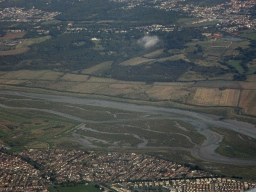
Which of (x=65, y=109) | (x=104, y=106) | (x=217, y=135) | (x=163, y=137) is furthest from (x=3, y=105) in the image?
(x=217, y=135)

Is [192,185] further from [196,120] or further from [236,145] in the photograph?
[196,120]

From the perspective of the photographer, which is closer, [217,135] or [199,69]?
[217,135]

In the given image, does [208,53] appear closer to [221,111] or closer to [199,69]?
[199,69]

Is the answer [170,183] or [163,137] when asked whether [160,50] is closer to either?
[163,137]

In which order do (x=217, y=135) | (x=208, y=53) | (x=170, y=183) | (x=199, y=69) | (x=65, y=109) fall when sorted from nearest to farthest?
(x=170, y=183) → (x=217, y=135) → (x=65, y=109) → (x=199, y=69) → (x=208, y=53)

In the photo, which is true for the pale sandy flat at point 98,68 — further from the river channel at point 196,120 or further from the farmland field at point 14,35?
the farmland field at point 14,35

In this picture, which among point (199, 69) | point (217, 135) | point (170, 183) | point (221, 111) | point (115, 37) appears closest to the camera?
point (170, 183)
